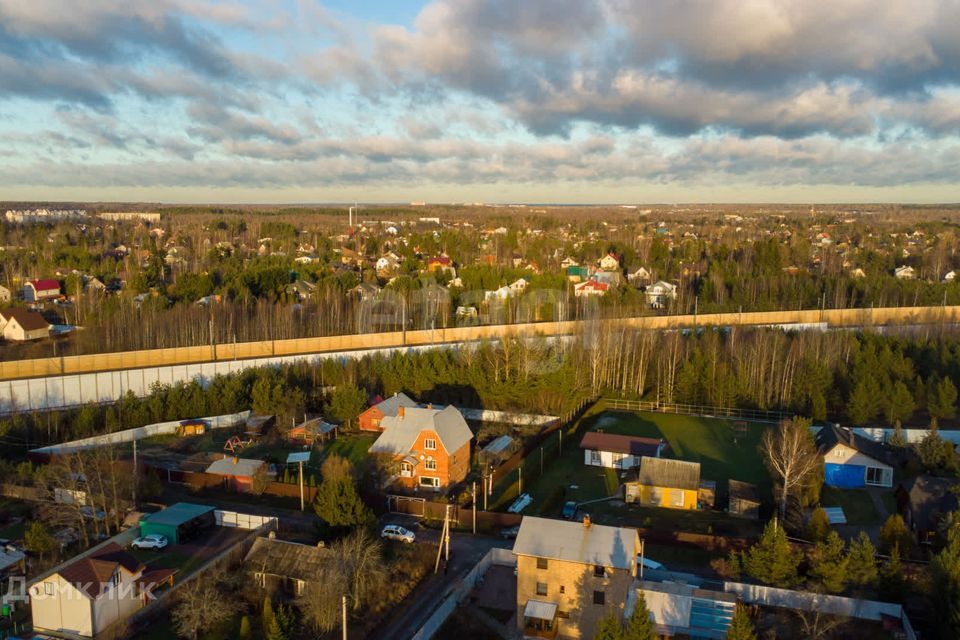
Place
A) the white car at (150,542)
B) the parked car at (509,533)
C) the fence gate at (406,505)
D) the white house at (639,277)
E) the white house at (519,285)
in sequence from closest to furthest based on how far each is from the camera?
the white car at (150,542)
the parked car at (509,533)
the fence gate at (406,505)
the white house at (519,285)
the white house at (639,277)

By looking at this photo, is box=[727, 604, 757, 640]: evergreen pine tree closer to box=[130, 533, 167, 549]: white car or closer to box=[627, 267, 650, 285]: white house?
box=[130, 533, 167, 549]: white car

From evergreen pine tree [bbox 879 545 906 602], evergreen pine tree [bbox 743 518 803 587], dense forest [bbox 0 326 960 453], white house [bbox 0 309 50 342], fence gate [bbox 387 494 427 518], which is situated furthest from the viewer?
white house [bbox 0 309 50 342]

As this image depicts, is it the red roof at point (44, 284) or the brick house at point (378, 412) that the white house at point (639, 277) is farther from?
the red roof at point (44, 284)

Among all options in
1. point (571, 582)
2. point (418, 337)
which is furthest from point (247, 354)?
point (571, 582)

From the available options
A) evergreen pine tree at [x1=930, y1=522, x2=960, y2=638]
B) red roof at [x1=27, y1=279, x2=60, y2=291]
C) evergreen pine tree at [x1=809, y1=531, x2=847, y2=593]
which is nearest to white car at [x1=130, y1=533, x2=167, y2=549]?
evergreen pine tree at [x1=809, y1=531, x2=847, y2=593]

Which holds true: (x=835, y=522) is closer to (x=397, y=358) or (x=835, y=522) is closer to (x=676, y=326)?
(x=397, y=358)

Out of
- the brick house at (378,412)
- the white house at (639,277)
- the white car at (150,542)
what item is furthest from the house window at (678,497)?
the white house at (639,277)

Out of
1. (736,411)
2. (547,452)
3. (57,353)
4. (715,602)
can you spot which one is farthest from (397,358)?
(715,602)
